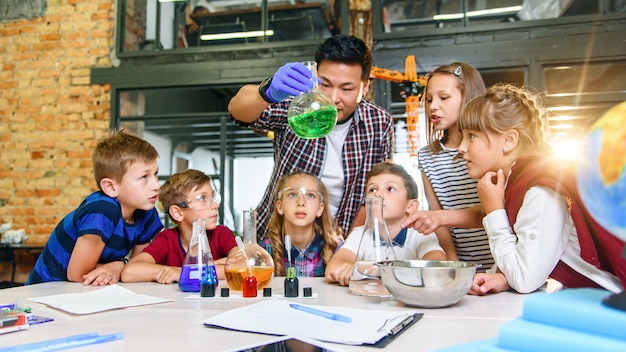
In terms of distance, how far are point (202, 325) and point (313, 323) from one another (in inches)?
7.1

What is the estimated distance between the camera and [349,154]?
6.55ft

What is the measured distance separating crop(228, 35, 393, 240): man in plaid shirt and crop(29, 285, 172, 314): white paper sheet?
2.77 feet

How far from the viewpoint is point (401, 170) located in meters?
1.67

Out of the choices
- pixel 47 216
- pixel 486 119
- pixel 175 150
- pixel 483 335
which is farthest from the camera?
pixel 175 150

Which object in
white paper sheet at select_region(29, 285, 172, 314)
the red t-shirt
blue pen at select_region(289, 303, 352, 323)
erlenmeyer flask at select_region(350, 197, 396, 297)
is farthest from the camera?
the red t-shirt

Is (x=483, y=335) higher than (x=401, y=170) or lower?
lower

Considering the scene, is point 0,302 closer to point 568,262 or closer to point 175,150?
point 568,262

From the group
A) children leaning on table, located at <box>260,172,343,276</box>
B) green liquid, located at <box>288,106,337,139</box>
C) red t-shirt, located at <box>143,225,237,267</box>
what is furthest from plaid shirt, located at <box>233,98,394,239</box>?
green liquid, located at <box>288,106,337,139</box>

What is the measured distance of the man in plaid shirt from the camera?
181 centimetres

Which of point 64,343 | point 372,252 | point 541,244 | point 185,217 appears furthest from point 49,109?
point 541,244

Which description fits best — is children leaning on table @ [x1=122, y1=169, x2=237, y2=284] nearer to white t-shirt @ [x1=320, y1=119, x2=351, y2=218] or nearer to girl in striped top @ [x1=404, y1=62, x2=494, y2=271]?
white t-shirt @ [x1=320, y1=119, x2=351, y2=218]

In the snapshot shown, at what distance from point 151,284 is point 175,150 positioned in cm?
535

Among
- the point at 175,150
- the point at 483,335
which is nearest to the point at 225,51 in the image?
the point at 175,150

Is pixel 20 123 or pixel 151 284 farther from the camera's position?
pixel 20 123
